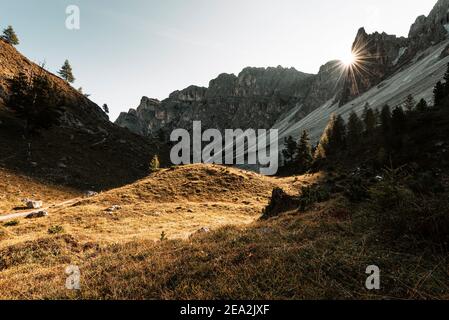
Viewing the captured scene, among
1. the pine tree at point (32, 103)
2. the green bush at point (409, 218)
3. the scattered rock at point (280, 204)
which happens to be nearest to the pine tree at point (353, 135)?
the scattered rock at point (280, 204)

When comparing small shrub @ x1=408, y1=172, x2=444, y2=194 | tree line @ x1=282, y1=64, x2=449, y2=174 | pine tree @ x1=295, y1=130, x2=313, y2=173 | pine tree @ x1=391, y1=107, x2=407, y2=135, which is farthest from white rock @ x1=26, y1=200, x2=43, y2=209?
pine tree @ x1=391, y1=107, x2=407, y2=135

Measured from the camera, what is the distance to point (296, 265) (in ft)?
19.6

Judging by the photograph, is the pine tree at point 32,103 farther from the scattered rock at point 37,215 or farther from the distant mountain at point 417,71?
the distant mountain at point 417,71

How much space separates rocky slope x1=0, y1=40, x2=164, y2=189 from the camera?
47.3 m

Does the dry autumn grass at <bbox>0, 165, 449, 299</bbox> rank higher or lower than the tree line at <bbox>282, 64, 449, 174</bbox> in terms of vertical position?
lower

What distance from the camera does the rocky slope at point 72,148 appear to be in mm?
47312

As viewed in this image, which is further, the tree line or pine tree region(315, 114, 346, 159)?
pine tree region(315, 114, 346, 159)

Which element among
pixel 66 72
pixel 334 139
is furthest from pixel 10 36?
pixel 334 139

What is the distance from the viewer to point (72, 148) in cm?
5975

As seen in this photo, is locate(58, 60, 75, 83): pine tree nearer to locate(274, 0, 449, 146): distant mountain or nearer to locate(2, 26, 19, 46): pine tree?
locate(2, 26, 19, 46): pine tree

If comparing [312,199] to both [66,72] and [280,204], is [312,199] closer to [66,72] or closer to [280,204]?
[280,204]

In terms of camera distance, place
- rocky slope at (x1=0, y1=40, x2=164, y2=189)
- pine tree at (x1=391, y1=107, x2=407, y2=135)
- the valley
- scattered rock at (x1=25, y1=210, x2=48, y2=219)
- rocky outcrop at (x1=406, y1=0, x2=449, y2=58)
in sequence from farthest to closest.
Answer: rocky outcrop at (x1=406, y1=0, x2=449, y2=58) → pine tree at (x1=391, y1=107, x2=407, y2=135) → rocky slope at (x1=0, y1=40, x2=164, y2=189) → scattered rock at (x1=25, y1=210, x2=48, y2=219) → the valley
